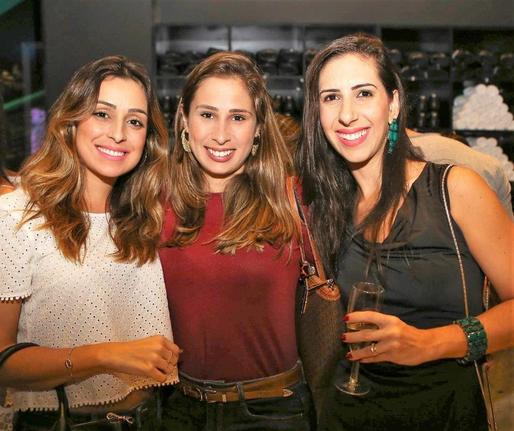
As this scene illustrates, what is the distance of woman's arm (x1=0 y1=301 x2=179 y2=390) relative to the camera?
54.0 inches

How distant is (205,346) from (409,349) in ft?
2.06

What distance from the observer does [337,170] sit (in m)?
1.85

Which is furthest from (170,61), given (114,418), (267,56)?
(114,418)

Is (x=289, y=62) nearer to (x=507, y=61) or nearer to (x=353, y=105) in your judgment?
(x=507, y=61)

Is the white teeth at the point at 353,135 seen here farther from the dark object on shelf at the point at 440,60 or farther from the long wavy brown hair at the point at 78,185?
the dark object on shelf at the point at 440,60

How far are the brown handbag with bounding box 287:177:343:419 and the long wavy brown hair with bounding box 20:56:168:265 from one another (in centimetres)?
48

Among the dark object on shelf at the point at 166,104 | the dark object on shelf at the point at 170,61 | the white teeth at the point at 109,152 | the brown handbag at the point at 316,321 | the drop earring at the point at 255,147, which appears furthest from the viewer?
the dark object on shelf at the point at 170,61

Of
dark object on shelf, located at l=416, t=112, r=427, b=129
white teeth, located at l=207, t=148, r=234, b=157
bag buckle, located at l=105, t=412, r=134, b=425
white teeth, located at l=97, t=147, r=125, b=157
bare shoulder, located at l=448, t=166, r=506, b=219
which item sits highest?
dark object on shelf, located at l=416, t=112, r=427, b=129

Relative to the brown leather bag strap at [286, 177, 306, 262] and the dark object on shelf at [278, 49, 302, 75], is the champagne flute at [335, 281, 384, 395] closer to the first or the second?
the brown leather bag strap at [286, 177, 306, 262]

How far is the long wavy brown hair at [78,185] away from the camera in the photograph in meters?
1.52

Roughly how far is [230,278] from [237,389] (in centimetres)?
33

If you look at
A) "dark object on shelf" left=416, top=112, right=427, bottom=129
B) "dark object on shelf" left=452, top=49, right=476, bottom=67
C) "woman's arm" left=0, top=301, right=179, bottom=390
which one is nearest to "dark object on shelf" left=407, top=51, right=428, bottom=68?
"dark object on shelf" left=452, top=49, right=476, bottom=67

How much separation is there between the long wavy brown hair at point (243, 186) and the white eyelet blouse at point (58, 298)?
33 centimetres

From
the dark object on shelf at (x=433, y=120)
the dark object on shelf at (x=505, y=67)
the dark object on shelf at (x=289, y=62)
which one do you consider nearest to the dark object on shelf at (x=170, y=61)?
the dark object on shelf at (x=289, y=62)
